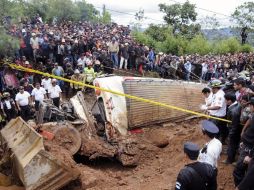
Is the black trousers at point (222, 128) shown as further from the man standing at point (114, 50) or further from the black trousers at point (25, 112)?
the man standing at point (114, 50)

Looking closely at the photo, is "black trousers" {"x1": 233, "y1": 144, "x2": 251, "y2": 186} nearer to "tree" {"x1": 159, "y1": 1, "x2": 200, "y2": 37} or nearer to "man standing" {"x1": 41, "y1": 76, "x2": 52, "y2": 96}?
"man standing" {"x1": 41, "y1": 76, "x2": 52, "y2": 96}

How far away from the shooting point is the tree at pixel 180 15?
39781 mm

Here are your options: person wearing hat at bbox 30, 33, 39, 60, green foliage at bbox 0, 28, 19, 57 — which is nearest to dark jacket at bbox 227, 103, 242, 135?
green foliage at bbox 0, 28, 19, 57

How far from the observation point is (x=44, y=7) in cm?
3850

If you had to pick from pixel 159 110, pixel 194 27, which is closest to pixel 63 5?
pixel 194 27

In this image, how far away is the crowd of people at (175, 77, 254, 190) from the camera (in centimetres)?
479

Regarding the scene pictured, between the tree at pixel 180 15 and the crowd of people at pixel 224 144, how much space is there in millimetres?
31735

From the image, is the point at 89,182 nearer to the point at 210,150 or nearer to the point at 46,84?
the point at 210,150

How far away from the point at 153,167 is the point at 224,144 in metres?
1.71

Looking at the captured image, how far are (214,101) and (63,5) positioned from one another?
34261mm

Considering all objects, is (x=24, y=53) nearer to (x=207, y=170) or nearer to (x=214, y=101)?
(x=214, y=101)

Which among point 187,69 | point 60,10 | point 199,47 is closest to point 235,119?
point 187,69

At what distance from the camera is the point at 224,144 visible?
29.7 feet

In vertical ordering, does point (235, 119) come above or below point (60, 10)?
below
